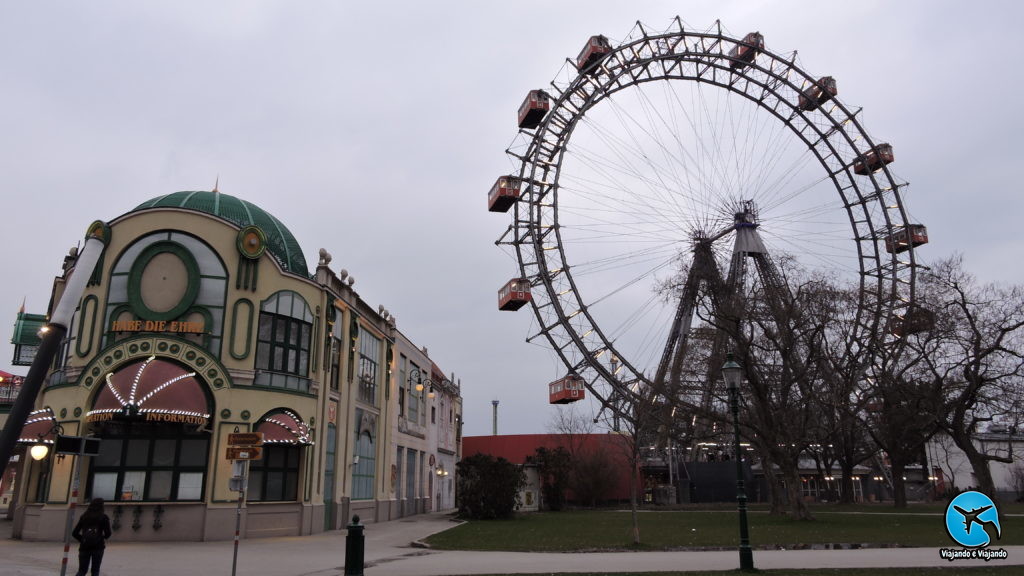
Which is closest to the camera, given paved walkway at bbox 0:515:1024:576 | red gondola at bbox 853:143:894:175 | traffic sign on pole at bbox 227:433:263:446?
traffic sign on pole at bbox 227:433:263:446

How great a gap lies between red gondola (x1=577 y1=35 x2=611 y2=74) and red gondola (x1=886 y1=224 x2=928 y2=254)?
73.4 ft

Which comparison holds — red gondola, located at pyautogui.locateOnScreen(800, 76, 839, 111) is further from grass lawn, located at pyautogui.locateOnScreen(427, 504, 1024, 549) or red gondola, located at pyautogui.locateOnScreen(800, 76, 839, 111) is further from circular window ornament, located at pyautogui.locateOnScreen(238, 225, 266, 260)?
circular window ornament, located at pyautogui.locateOnScreen(238, 225, 266, 260)

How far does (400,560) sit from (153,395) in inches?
387

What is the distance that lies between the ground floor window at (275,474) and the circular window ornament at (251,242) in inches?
261

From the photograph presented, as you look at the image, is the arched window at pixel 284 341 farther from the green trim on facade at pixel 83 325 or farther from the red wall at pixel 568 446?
the red wall at pixel 568 446

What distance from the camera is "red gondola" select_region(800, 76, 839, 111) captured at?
47.6 m

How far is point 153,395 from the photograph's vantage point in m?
22.4

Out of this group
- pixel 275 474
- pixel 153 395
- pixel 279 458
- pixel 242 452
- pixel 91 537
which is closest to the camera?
pixel 91 537

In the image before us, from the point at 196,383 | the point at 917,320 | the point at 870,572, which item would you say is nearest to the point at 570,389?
the point at 917,320

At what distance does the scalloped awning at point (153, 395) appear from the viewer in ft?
72.6

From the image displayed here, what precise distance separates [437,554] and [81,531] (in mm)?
9212

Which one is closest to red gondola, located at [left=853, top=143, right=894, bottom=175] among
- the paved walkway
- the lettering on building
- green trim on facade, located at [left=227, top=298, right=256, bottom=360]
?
the paved walkway

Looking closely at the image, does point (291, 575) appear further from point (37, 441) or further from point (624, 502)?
point (624, 502)

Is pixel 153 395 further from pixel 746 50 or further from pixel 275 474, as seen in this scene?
pixel 746 50
